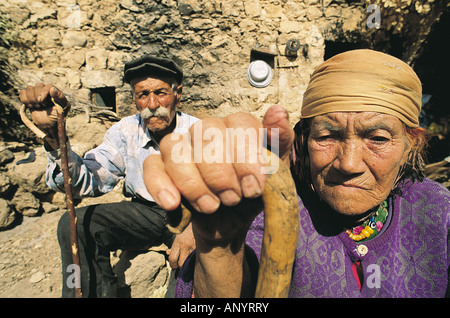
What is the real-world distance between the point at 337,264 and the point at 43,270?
2.93 m

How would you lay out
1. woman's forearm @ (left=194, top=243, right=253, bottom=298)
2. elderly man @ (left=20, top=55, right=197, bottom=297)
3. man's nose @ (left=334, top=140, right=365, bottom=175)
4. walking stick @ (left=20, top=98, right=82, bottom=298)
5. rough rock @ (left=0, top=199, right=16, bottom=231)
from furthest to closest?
rough rock @ (left=0, top=199, right=16, bottom=231) → elderly man @ (left=20, top=55, right=197, bottom=297) → walking stick @ (left=20, top=98, right=82, bottom=298) → man's nose @ (left=334, top=140, right=365, bottom=175) → woman's forearm @ (left=194, top=243, right=253, bottom=298)

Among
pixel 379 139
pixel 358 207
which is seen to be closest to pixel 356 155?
pixel 379 139

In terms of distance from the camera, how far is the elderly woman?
1190 millimetres

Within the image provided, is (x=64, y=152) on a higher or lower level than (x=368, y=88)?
lower

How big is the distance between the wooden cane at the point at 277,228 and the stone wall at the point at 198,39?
3.70 metres

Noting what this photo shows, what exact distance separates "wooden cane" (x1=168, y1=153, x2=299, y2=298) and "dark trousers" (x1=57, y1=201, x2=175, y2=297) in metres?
1.83

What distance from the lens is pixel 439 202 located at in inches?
54.0

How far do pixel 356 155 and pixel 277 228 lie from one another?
26.8 inches

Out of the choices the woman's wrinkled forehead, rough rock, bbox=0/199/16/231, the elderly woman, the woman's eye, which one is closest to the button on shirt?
the elderly woman

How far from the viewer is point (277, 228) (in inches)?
31.9

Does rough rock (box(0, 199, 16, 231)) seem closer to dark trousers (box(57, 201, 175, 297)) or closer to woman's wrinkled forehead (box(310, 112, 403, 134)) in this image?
dark trousers (box(57, 201, 175, 297))

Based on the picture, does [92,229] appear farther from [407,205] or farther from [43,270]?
[407,205]

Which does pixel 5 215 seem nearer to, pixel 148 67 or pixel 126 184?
pixel 126 184

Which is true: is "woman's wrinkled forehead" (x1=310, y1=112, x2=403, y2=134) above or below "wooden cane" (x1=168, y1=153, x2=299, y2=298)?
above
